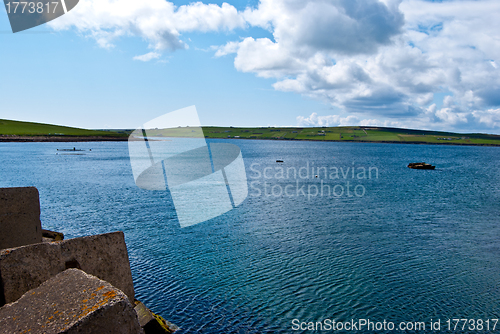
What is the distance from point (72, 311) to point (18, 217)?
19.7 feet

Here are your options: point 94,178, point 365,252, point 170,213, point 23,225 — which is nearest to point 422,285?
point 365,252

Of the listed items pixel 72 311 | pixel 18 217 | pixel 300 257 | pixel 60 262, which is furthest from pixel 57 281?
pixel 300 257

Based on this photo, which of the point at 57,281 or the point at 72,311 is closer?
the point at 72,311

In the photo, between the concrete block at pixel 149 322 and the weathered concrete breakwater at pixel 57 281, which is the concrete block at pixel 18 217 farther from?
the concrete block at pixel 149 322

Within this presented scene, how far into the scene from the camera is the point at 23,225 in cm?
1043

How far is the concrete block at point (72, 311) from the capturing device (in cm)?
580

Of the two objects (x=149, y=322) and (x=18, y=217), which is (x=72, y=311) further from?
(x=18, y=217)

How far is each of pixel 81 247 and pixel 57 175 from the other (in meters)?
53.5

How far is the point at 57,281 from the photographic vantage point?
23.0ft

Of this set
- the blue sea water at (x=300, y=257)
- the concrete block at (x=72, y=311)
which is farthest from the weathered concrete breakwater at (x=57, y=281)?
the blue sea water at (x=300, y=257)

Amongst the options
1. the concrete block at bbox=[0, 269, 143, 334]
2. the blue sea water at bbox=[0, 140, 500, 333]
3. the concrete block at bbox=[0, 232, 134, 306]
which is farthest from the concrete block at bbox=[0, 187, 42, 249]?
the blue sea water at bbox=[0, 140, 500, 333]

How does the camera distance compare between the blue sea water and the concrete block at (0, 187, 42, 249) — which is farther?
the blue sea water

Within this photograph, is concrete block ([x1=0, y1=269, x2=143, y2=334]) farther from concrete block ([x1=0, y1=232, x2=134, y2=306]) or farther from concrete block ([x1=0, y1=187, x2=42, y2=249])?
concrete block ([x1=0, y1=187, x2=42, y2=249])

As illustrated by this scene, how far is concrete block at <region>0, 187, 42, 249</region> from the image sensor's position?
10032 millimetres
